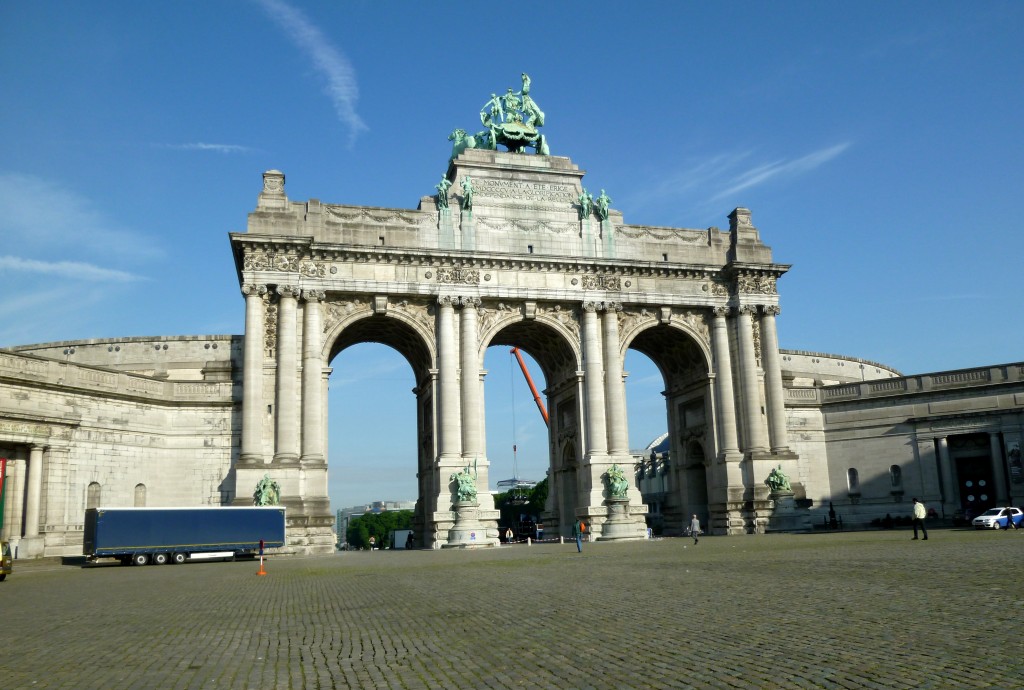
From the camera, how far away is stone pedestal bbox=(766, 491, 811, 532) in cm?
5212

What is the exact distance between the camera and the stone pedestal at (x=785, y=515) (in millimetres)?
52125

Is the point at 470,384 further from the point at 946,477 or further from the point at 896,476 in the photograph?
the point at 946,477

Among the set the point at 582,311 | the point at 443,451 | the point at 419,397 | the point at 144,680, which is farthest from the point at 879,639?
the point at 419,397

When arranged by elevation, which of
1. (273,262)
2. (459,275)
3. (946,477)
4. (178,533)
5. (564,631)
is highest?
(273,262)

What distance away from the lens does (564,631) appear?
1234cm

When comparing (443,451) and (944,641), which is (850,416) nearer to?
(443,451)

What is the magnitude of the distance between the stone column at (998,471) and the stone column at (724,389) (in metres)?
16.4

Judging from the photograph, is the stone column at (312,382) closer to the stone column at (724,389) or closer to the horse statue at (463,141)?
the horse statue at (463,141)

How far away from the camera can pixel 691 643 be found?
1092 centimetres

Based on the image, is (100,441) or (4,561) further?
(100,441)

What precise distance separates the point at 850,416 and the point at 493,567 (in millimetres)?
41467

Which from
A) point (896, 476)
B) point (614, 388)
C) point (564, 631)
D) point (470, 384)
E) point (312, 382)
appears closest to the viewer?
point (564, 631)

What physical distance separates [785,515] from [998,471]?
14661 millimetres

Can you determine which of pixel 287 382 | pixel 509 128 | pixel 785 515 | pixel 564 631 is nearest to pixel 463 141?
pixel 509 128
